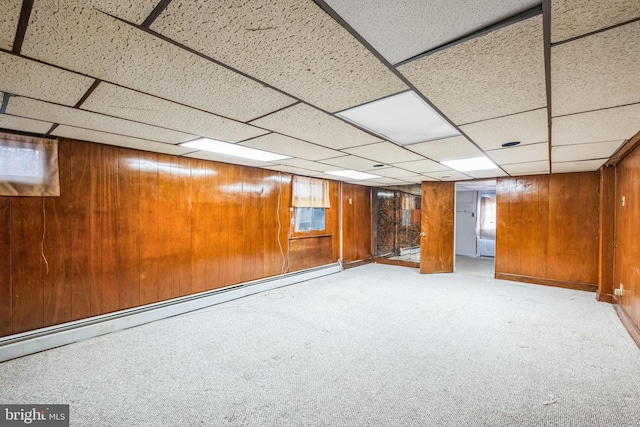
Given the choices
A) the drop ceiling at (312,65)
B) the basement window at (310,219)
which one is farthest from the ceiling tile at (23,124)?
the basement window at (310,219)

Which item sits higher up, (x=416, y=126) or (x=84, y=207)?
(x=416, y=126)

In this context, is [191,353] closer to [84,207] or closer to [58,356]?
[58,356]

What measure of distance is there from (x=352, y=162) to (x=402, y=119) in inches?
73.9

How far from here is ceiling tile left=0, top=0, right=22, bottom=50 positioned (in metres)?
1.02

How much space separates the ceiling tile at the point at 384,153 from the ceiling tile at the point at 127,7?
7.51 ft

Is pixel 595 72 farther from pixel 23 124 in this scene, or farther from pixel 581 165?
pixel 23 124

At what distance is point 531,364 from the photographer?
254 cm

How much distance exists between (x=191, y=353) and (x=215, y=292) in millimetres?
1523

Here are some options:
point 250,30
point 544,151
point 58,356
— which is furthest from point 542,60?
point 58,356

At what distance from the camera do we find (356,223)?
7.18 metres

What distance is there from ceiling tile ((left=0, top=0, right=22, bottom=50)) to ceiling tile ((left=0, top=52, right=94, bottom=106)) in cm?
16

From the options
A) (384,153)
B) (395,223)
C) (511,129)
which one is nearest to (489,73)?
(511,129)

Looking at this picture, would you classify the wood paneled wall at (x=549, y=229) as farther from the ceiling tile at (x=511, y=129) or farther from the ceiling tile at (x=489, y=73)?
the ceiling tile at (x=489, y=73)

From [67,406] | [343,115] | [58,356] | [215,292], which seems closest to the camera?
[67,406]
